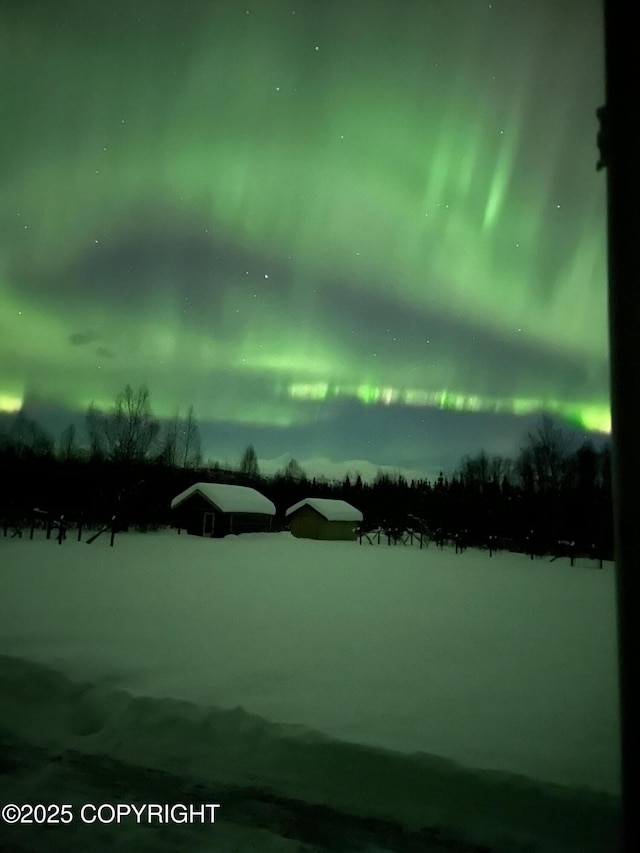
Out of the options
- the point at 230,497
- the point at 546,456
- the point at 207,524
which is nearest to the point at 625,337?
the point at 546,456

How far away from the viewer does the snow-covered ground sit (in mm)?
1774

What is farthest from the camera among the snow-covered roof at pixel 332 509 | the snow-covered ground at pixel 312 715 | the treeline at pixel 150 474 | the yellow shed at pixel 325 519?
the yellow shed at pixel 325 519

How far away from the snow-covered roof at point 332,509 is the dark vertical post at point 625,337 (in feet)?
33.1

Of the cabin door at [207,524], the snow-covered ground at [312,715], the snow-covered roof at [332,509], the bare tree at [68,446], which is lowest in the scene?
the snow-covered ground at [312,715]

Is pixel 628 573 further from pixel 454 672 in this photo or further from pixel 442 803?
pixel 454 672

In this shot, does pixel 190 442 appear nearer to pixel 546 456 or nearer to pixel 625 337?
pixel 546 456

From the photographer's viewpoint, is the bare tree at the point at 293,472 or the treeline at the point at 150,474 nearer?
the treeline at the point at 150,474

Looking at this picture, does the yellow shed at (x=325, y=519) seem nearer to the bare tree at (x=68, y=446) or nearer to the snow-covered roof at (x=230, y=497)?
the snow-covered roof at (x=230, y=497)

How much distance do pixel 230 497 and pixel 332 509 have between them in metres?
2.47

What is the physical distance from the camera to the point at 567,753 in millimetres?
2104

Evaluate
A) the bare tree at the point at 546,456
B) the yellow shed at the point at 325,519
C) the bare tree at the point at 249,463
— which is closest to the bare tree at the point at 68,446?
the bare tree at the point at 249,463

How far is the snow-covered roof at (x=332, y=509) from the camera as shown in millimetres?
11398

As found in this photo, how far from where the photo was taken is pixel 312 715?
7.91ft

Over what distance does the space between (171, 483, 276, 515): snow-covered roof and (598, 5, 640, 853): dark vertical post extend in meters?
8.21
